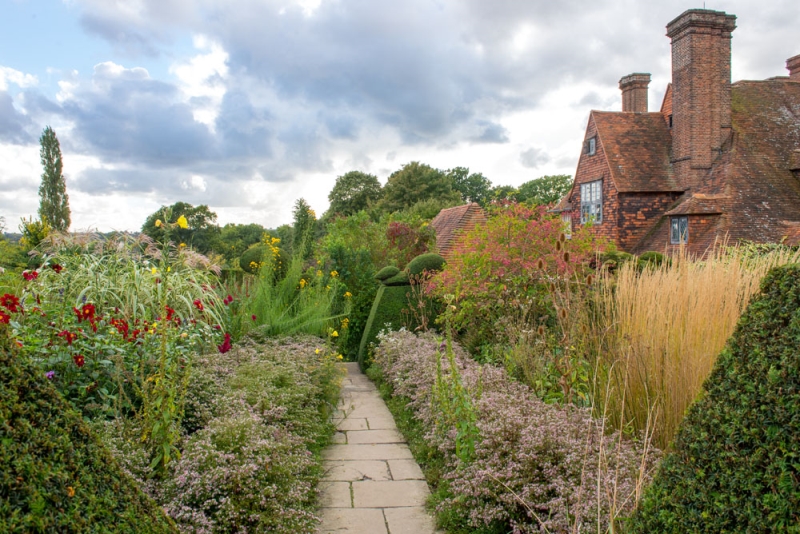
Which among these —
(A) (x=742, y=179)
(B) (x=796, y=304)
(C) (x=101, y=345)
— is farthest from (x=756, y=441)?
(A) (x=742, y=179)

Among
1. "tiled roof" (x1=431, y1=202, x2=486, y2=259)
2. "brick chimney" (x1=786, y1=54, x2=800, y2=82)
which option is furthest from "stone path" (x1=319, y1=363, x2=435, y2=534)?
"brick chimney" (x1=786, y1=54, x2=800, y2=82)

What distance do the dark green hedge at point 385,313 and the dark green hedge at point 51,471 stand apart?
20.0ft

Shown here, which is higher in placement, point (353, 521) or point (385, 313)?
point (385, 313)

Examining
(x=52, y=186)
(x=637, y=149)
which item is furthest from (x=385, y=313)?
(x=52, y=186)

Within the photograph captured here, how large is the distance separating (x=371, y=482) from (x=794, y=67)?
26.1 metres

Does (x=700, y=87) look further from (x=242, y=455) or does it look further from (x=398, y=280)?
(x=242, y=455)

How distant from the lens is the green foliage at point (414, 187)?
36000mm

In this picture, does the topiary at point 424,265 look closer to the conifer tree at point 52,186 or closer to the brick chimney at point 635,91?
the brick chimney at point 635,91

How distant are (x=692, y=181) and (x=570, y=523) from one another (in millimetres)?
19031

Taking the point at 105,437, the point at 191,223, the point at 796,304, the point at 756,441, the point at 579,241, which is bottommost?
the point at 105,437

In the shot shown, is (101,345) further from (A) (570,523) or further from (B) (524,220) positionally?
(B) (524,220)

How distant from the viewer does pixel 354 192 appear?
4081 centimetres

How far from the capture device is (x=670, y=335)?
3170 millimetres

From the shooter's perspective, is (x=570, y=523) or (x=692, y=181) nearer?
(x=570, y=523)
